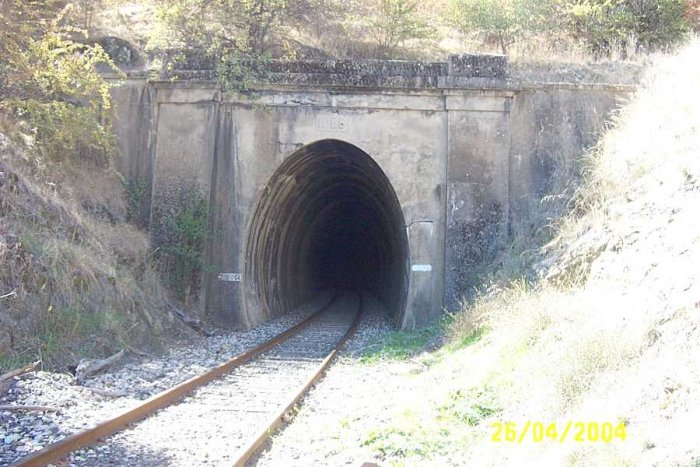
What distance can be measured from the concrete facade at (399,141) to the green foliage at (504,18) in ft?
16.8

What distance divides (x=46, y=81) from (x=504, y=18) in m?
11.6

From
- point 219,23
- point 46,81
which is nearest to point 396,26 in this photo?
point 219,23

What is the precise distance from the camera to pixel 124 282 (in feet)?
32.7

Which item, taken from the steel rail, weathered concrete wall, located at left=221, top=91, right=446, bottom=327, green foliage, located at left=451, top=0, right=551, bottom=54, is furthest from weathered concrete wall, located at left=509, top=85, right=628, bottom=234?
the steel rail

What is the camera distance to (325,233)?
86.5 feet

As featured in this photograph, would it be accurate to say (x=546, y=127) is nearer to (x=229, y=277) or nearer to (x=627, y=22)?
(x=627, y=22)

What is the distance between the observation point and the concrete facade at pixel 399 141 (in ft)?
41.3

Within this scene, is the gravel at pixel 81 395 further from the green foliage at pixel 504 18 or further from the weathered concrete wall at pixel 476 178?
the green foliage at pixel 504 18

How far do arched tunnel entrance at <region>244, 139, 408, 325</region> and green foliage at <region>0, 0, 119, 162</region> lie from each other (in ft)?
11.5

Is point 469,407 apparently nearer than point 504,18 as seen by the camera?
Yes

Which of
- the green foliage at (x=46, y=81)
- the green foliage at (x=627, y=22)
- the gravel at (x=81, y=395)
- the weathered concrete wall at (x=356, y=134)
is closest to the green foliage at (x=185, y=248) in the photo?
the weathered concrete wall at (x=356, y=134)

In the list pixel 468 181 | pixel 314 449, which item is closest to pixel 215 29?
pixel 468 181

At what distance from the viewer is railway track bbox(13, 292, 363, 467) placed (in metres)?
5.12

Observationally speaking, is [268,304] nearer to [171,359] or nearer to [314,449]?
[171,359]
